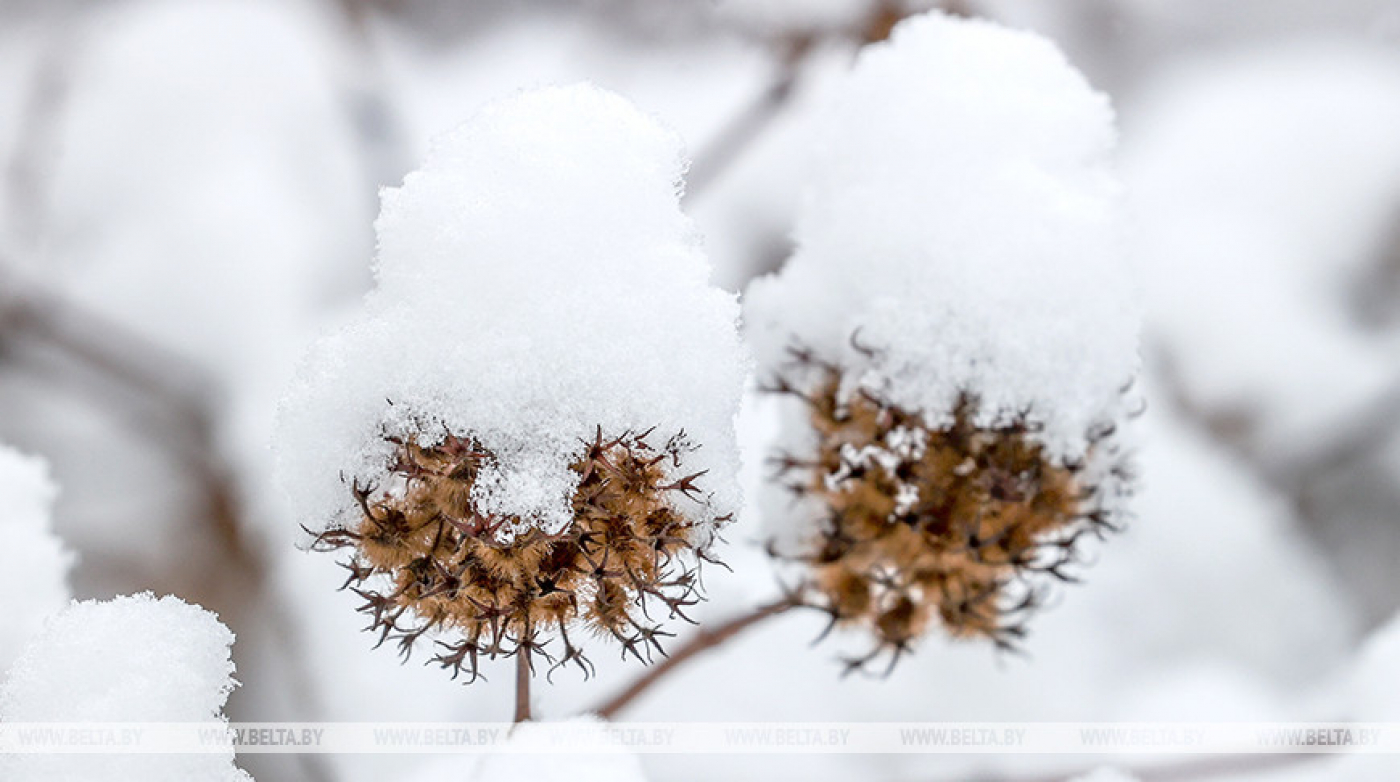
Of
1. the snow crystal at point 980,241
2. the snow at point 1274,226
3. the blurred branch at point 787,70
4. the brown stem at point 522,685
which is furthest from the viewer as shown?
the snow at point 1274,226

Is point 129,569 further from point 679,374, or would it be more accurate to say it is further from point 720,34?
point 679,374

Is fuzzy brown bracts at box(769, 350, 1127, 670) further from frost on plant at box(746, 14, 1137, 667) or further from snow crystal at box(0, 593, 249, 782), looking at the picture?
snow crystal at box(0, 593, 249, 782)

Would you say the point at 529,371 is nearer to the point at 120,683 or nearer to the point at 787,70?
the point at 120,683

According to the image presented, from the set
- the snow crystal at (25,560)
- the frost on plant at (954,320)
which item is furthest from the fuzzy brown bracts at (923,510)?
the snow crystal at (25,560)

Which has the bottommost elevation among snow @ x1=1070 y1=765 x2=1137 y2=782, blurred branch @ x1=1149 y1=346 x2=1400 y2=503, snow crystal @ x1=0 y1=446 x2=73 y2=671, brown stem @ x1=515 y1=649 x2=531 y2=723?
snow @ x1=1070 y1=765 x2=1137 y2=782

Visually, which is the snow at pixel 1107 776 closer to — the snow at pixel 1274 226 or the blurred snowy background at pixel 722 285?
the blurred snowy background at pixel 722 285

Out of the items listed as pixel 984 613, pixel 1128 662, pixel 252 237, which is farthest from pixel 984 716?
pixel 252 237

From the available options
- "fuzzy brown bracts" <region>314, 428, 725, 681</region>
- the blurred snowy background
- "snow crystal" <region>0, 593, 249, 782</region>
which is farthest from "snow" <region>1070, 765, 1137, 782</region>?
"snow crystal" <region>0, 593, 249, 782</region>
